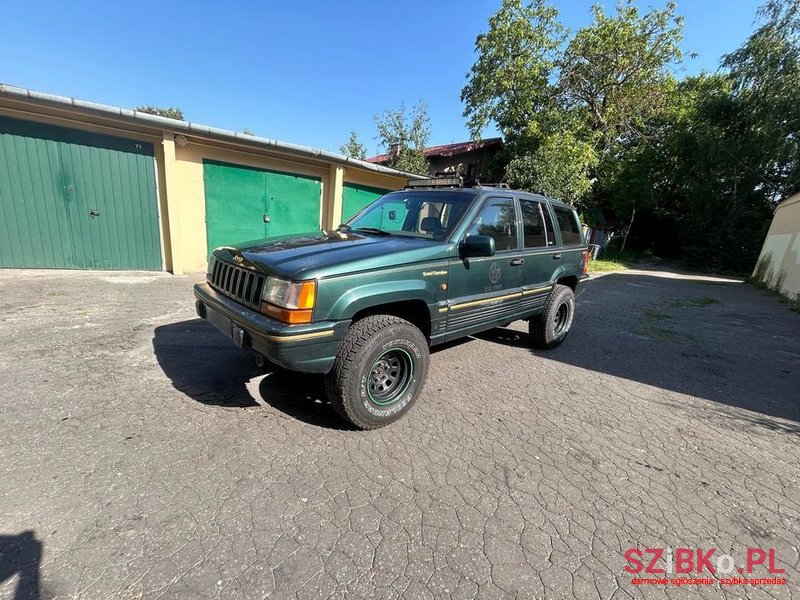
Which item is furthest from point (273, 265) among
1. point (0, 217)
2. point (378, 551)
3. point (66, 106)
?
point (0, 217)

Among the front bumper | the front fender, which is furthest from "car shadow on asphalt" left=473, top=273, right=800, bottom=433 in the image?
the front bumper

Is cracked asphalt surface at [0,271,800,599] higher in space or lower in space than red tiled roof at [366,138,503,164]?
lower

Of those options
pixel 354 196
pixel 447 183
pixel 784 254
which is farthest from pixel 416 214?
pixel 784 254

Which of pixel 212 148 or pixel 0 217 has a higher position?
pixel 212 148

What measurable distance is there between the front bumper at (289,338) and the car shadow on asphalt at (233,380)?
63 centimetres

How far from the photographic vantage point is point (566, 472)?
2553 mm

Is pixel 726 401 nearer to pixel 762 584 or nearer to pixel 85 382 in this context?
pixel 762 584

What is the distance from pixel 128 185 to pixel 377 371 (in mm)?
7316

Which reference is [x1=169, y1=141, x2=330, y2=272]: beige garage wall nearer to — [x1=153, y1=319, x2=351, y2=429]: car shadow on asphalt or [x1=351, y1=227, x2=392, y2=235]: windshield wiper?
[x1=153, y1=319, x2=351, y2=429]: car shadow on asphalt

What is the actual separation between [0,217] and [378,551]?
8.68 meters

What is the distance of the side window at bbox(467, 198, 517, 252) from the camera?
11.7ft

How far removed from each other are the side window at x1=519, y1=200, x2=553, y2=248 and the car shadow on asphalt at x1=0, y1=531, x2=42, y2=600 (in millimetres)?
4317

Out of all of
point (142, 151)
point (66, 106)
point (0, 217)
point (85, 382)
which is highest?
point (66, 106)

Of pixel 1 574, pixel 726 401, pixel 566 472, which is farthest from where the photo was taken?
pixel 726 401
